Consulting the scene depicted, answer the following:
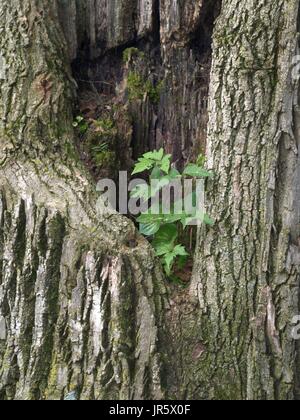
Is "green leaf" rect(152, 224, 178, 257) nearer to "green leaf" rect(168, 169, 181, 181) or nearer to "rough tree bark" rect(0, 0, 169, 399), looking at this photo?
"rough tree bark" rect(0, 0, 169, 399)

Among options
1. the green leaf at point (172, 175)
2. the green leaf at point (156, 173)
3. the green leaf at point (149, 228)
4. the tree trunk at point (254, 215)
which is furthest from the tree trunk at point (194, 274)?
the green leaf at point (156, 173)

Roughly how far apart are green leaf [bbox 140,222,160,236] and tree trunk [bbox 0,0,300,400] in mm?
113

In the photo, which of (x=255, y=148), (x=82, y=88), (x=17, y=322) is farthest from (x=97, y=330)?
(x=82, y=88)

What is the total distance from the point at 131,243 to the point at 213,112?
92 centimetres

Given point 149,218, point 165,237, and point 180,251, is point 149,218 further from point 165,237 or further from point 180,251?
point 180,251

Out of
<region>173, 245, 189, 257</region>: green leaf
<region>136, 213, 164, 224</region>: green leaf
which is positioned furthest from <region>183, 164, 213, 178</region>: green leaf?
<region>173, 245, 189, 257</region>: green leaf

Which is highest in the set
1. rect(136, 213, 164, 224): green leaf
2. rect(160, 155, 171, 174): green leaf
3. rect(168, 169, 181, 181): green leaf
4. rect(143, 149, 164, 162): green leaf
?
rect(143, 149, 164, 162): green leaf

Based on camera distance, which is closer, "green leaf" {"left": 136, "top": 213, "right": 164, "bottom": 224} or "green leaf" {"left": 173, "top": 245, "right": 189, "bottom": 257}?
"green leaf" {"left": 173, "top": 245, "right": 189, "bottom": 257}

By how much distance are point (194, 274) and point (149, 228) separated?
0.39 meters

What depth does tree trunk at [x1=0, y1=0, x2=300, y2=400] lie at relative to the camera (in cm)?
321

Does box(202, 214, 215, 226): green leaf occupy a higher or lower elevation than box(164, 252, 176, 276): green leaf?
higher

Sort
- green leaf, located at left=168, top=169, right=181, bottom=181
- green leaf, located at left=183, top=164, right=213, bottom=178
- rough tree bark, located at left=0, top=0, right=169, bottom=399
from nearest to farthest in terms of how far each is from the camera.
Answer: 1. rough tree bark, located at left=0, top=0, right=169, bottom=399
2. green leaf, located at left=183, top=164, right=213, bottom=178
3. green leaf, located at left=168, top=169, right=181, bottom=181
